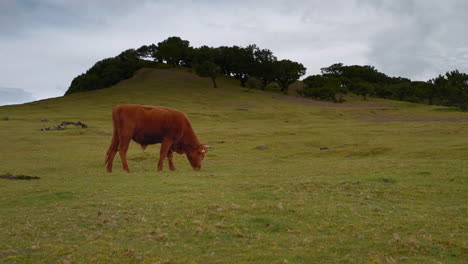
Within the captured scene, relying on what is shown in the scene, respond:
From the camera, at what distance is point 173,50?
93.1m

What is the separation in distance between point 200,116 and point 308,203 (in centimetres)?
4308

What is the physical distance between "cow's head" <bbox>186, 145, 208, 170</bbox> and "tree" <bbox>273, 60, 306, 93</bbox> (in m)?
70.8

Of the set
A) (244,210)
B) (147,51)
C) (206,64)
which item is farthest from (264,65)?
(244,210)

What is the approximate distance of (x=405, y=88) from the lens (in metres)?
91.9

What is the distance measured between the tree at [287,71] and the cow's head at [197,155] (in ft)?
232

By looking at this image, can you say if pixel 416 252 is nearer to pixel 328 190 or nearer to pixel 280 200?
pixel 280 200

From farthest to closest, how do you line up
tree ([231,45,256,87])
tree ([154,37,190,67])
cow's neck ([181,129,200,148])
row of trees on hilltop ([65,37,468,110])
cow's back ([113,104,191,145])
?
1. tree ([154,37,190,67])
2. tree ([231,45,256,87])
3. row of trees on hilltop ([65,37,468,110])
4. cow's neck ([181,129,200,148])
5. cow's back ([113,104,191,145])

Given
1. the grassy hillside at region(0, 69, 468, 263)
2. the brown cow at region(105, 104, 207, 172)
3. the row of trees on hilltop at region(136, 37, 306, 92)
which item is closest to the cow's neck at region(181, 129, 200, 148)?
the brown cow at region(105, 104, 207, 172)

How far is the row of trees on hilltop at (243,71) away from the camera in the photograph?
3300 inches

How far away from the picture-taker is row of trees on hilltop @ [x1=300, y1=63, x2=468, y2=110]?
68.1m

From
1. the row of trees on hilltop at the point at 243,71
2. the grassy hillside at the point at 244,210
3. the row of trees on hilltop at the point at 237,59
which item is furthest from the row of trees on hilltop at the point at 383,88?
the grassy hillside at the point at 244,210

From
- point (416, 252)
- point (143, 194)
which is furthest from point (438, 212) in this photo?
point (143, 194)

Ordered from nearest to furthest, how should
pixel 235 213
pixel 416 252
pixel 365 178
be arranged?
pixel 416 252 < pixel 235 213 < pixel 365 178

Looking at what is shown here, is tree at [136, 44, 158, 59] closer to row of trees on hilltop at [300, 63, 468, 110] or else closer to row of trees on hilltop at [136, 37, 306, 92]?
row of trees on hilltop at [136, 37, 306, 92]
